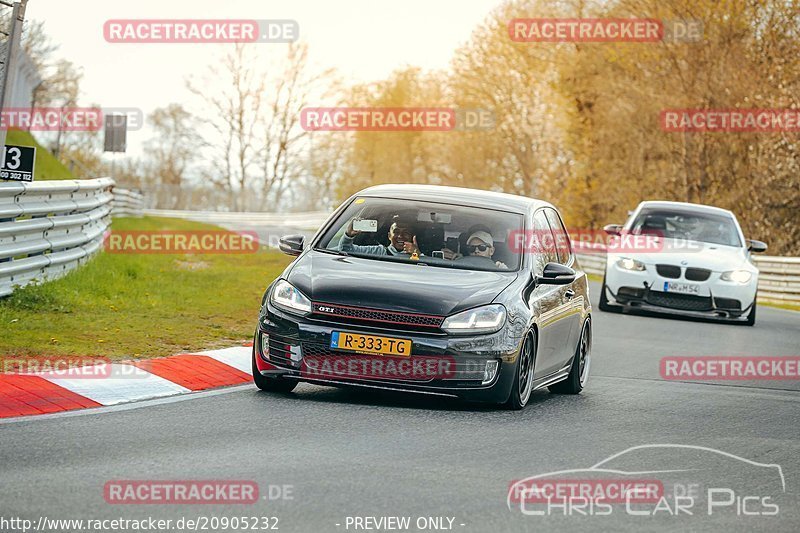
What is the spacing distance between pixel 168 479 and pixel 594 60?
52693mm

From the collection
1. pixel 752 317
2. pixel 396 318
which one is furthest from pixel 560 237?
pixel 752 317

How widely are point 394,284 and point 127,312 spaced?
213 inches

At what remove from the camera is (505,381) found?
955 cm

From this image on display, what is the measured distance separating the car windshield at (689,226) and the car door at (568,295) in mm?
9862

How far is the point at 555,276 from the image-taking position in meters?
10.4

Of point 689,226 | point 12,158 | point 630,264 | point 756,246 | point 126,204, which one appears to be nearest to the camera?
point 12,158

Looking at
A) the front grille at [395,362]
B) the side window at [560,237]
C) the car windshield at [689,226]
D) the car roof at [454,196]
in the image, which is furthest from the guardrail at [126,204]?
the front grille at [395,362]

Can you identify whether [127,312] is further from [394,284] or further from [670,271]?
[670,271]

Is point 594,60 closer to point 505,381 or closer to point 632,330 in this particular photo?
point 632,330

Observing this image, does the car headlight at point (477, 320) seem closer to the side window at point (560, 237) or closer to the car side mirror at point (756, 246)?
the side window at point (560, 237)

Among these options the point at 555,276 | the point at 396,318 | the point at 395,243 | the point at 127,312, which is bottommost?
the point at 127,312

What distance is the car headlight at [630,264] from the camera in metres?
21.0

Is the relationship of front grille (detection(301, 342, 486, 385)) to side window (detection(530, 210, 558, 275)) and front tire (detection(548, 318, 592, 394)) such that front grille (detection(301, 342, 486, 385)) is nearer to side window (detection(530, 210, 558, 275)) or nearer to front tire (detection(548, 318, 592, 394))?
side window (detection(530, 210, 558, 275))

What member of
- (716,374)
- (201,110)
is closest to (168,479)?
(716,374)
